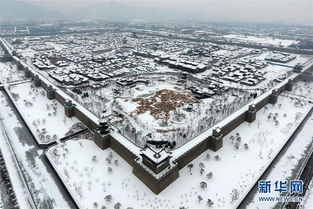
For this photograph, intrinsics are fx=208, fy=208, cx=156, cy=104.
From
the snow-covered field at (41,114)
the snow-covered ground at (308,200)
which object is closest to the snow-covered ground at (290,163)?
the snow-covered ground at (308,200)

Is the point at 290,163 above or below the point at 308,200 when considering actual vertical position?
above

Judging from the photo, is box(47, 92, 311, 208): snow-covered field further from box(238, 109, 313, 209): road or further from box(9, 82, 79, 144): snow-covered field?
box(9, 82, 79, 144): snow-covered field

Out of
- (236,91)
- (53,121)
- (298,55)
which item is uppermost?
(298,55)

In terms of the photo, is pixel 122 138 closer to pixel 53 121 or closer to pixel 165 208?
pixel 165 208

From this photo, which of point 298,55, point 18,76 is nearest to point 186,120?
point 18,76

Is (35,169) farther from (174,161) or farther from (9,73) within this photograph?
(9,73)

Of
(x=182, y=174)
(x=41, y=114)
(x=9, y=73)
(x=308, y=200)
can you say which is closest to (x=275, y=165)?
(x=308, y=200)
